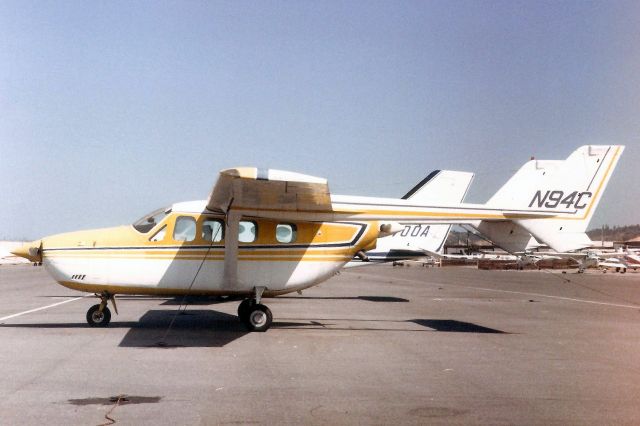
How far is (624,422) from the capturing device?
6105 mm

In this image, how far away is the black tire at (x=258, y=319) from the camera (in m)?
12.9

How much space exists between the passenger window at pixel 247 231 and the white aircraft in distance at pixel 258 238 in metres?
0.02

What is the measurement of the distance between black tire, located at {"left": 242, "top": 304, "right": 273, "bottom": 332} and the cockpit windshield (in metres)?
2.70

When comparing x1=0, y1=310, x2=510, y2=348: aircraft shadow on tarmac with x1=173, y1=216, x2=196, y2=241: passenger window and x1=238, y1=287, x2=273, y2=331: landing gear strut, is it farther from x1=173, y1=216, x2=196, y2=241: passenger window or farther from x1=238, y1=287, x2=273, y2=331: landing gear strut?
x1=173, y1=216, x2=196, y2=241: passenger window

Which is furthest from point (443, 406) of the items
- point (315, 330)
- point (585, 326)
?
point (585, 326)

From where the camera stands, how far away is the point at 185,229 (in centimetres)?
1303

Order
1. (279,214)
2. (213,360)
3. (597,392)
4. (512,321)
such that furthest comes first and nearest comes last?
(512,321) < (279,214) < (213,360) < (597,392)

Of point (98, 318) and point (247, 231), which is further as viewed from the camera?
point (98, 318)

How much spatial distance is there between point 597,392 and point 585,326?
8.21 m

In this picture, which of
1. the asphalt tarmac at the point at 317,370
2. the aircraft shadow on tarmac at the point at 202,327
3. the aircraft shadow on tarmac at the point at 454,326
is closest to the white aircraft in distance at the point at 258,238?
the aircraft shadow on tarmac at the point at 202,327

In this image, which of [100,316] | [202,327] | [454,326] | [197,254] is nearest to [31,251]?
[100,316]

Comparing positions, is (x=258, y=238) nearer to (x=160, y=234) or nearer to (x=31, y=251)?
(x=160, y=234)

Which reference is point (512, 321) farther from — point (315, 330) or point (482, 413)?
point (482, 413)

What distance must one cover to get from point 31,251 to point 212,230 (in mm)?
3656
